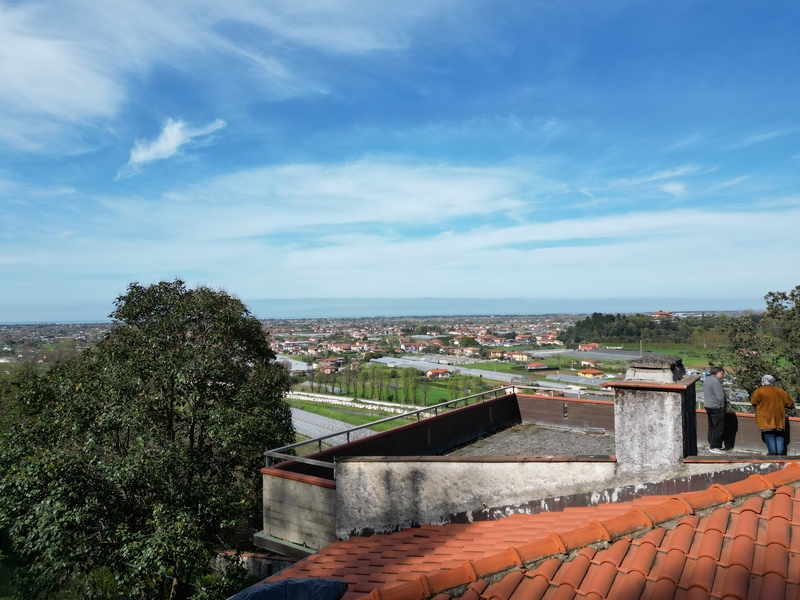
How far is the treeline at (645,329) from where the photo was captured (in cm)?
4831

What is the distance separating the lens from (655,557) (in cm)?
387

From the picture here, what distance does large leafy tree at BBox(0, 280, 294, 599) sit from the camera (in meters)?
8.52

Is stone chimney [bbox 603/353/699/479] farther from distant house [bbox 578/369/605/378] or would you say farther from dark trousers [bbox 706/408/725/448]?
distant house [bbox 578/369/605/378]

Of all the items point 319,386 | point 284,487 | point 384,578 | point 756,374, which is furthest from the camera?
point 319,386

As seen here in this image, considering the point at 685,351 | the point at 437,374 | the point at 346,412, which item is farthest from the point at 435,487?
the point at 437,374

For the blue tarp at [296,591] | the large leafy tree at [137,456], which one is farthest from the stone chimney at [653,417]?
the large leafy tree at [137,456]

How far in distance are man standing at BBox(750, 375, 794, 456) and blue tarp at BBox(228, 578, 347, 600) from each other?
222 inches

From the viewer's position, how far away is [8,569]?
64.6 feet

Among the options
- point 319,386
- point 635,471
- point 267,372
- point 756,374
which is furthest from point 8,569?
point 319,386

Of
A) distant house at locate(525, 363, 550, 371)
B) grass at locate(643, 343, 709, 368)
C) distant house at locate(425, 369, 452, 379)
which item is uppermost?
grass at locate(643, 343, 709, 368)

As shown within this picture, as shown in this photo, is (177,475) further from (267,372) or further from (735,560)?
(735,560)

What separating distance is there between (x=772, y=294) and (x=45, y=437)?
23411 millimetres

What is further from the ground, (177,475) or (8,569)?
(177,475)

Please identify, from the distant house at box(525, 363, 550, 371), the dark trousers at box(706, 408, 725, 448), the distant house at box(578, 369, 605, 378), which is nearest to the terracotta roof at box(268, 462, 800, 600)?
the dark trousers at box(706, 408, 725, 448)
